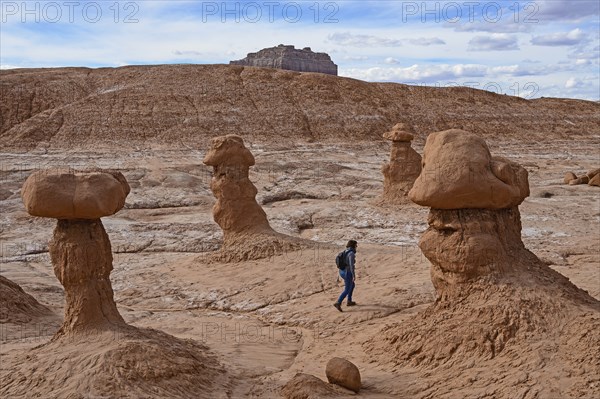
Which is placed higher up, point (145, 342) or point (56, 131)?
point (56, 131)

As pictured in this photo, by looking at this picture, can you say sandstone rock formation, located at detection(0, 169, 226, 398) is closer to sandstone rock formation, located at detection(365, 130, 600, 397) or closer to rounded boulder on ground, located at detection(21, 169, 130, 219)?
rounded boulder on ground, located at detection(21, 169, 130, 219)

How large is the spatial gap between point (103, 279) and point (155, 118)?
3187 centimetres

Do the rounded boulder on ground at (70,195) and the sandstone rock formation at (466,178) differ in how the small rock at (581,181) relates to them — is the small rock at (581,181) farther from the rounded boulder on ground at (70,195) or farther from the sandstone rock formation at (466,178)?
the rounded boulder on ground at (70,195)

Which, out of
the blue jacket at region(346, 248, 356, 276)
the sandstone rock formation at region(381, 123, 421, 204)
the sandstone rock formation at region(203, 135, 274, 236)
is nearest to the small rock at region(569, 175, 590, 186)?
the sandstone rock formation at region(381, 123, 421, 204)

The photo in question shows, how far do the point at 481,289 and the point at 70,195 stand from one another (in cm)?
499

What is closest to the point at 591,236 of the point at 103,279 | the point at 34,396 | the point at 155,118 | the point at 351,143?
the point at 103,279

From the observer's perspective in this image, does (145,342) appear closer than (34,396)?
No

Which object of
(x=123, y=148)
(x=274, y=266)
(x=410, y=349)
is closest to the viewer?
(x=410, y=349)

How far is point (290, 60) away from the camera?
7856 cm

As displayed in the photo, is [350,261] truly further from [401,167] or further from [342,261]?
[401,167]

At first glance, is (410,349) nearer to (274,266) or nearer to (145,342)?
(145,342)

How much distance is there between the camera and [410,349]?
25.9ft

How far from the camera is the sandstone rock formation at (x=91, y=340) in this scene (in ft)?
22.1

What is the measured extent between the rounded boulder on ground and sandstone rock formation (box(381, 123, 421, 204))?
13502 millimetres
